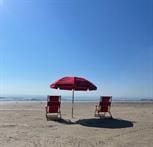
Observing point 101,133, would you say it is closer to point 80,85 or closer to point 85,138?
point 85,138

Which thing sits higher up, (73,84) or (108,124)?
(73,84)

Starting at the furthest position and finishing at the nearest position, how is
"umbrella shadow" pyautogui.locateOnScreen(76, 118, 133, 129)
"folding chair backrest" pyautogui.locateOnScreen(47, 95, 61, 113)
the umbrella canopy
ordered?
"folding chair backrest" pyautogui.locateOnScreen(47, 95, 61, 113), the umbrella canopy, "umbrella shadow" pyautogui.locateOnScreen(76, 118, 133, 129)

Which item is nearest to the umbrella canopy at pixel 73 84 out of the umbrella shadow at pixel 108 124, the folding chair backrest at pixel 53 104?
the folding chair backrest at pixel 53 104

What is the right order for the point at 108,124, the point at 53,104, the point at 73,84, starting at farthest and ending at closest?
1. the point at 53,104
2. the point at 73,84
3. the point at 108,124

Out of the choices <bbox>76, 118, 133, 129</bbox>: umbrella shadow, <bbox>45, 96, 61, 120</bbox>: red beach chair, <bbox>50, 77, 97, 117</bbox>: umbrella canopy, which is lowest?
<bbox>76, 118, 133, 129</bbox>: umbrella shadow


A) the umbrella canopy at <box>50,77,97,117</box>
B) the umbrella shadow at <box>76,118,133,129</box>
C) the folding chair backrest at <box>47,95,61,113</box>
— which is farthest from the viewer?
the folding chair backrest at <box>47,95,61,113</box>

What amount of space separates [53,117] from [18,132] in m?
4.19

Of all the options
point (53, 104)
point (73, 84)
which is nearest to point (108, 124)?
point (73, 84)

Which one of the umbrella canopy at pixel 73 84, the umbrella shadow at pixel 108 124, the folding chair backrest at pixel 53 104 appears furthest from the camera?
the folding chair backrest at pixel 53 104

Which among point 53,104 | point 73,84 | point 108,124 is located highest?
point 73,84

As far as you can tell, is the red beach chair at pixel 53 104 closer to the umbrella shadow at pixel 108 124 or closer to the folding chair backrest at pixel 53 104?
the folding chair backrest at pixel 53 104

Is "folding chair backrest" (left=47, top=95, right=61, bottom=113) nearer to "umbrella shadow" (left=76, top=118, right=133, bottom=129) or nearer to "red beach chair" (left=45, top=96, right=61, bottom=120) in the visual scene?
"red beach chair" (left=45, top=96, right=61, bottom=120)

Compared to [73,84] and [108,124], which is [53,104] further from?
[108,124]

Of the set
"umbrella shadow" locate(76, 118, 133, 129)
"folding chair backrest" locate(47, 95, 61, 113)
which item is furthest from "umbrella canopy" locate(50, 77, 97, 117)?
"umbrella shadow" locate(76, 118, 133, 129)
